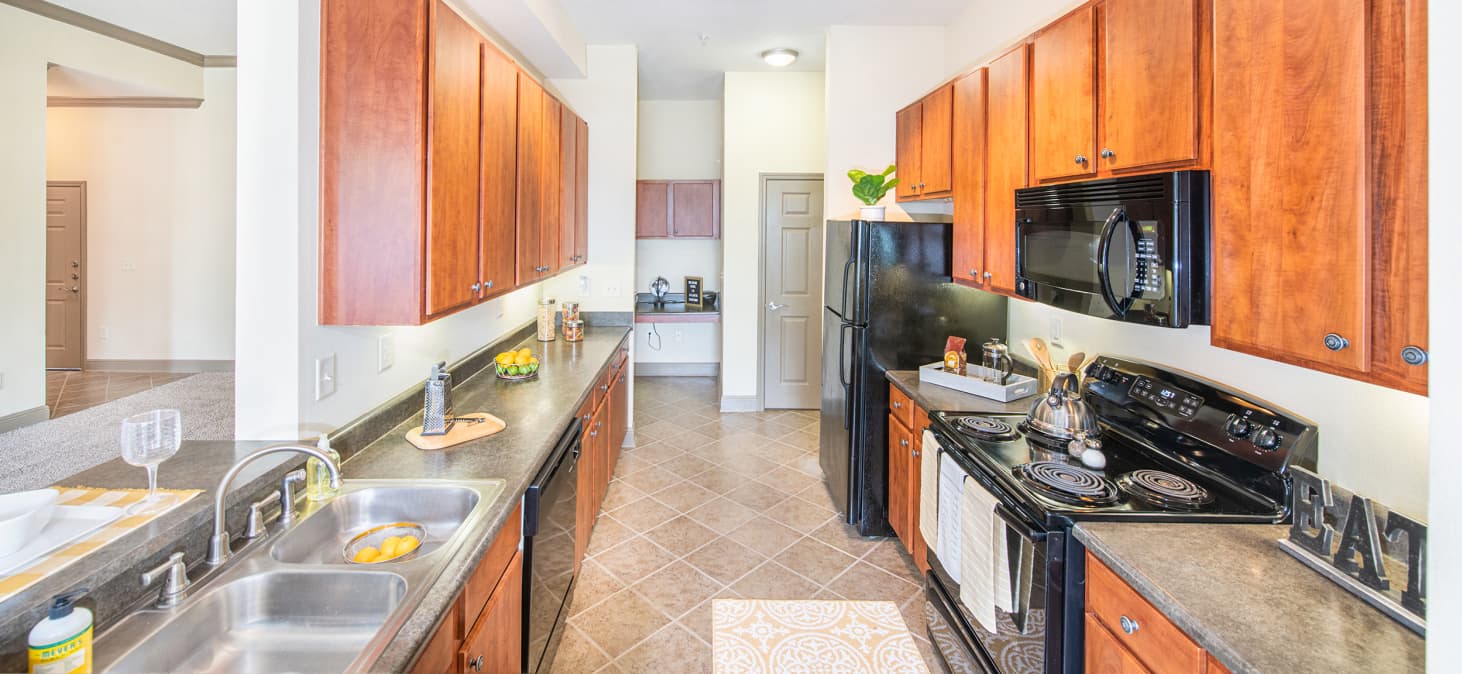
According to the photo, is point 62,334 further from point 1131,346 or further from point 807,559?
point 1131,346

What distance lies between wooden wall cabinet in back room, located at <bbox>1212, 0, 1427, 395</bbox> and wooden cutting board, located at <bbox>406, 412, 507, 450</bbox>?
2.04 meters

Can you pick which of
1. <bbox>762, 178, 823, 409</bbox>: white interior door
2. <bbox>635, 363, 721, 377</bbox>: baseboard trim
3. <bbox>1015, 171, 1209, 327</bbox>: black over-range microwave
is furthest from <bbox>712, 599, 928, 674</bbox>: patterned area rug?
<bbox>635, 363, 721, 377</bbox>: baseboard trim

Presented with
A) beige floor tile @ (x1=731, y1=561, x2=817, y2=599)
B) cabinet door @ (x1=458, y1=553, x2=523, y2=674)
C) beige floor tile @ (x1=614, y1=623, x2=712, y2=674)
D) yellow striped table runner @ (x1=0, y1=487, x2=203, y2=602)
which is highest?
yellow striped table runner @ (x1=0, y1=487, x2=203, y2=602)

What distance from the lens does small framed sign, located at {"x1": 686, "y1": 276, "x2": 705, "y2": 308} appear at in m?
7.03

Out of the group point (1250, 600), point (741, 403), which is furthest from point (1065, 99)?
point (741, 403)

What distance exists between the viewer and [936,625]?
236 cm

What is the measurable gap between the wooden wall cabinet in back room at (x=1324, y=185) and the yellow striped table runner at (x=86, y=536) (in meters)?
2.14

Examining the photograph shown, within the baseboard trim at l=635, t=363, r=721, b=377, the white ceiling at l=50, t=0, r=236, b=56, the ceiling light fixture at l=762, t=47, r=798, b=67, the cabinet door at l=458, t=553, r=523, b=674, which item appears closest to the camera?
the cabinet door at l=458, t=553, r=523, b=674

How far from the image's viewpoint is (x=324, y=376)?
1.88m

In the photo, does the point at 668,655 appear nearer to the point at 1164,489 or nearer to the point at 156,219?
the point at 1164,489

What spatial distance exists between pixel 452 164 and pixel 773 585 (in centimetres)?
211

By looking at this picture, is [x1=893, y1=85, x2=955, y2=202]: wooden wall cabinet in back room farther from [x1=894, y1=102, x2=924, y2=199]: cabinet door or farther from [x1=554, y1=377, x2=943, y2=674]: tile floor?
[x1=554, y1=377, x2=943, y2=674]: tile floor

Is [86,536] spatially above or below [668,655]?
above

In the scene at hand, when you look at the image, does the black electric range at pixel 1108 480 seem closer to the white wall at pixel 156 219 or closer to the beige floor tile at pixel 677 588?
the beige floor tile at pixel 677 588
